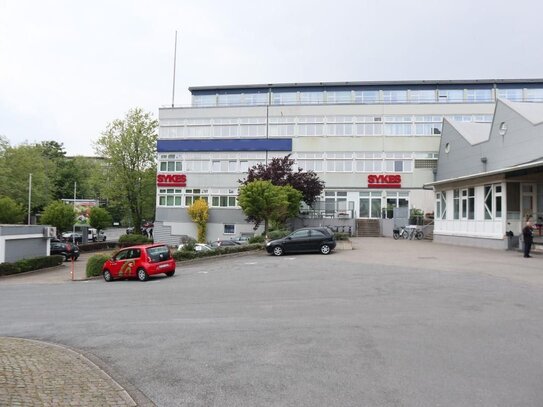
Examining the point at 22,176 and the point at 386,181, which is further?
the point at 22,176

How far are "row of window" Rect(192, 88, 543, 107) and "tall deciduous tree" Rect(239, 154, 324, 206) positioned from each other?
44.2ft

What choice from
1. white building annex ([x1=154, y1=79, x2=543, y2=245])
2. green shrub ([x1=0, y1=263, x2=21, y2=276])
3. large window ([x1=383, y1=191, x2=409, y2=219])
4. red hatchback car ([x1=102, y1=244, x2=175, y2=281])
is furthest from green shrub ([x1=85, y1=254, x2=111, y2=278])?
large window ([x1=383, y1=191, x2=409, y2=219])

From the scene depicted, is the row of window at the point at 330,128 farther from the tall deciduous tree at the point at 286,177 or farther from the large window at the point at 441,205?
the large window at the point at 441,205

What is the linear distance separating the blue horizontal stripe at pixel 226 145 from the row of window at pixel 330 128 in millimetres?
655

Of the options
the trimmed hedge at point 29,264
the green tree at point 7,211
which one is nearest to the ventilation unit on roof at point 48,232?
the trimmed hedge at point 29,264

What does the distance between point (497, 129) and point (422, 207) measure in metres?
14.3

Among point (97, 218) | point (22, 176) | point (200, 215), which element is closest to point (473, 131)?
point (200, 215)

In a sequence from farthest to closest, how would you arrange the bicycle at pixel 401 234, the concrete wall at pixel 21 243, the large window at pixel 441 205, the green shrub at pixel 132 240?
1. the green shrub at pixel 132 240
2. the bicycle at pixel 401 234
3. the large window at pixel 441 205
4. the concrete wall at pixel 21 243

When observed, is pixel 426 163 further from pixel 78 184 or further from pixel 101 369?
pixel 78 184

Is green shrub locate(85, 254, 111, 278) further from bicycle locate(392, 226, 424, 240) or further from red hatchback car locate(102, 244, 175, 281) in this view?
bicycle locate(392, 226, 424, 240)

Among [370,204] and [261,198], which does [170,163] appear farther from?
[261,198]

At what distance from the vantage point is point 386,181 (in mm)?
47500

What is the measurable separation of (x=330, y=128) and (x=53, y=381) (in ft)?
149

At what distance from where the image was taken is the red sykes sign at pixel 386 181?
4734cm
